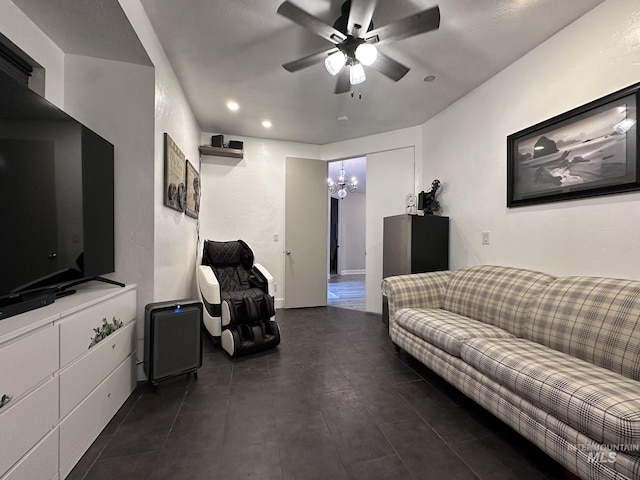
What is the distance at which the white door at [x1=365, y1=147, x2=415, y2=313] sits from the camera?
361cm

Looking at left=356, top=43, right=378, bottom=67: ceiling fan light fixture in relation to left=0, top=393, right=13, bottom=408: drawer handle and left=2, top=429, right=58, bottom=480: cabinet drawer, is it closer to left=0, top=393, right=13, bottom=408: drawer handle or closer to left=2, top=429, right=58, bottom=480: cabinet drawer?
left=0, top=393, right=13, bottom=408: drawer handle

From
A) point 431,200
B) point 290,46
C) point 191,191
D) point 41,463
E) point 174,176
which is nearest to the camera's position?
point 41,463

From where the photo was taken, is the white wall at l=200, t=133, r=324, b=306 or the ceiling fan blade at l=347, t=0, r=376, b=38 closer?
the ceiling fan blade at l=347, t=0, r=376, b=38

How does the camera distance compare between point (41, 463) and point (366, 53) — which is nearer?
point (41, 463)

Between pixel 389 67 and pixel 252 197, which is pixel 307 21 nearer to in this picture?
pixel 389 67

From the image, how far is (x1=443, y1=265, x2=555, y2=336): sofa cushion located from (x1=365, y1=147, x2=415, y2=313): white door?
4.46 feet

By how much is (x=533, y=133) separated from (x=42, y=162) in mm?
3326

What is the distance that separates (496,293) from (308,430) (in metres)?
1.78

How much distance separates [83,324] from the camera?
126 cm

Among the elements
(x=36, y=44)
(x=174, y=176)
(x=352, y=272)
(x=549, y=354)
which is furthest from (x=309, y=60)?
(x=352, y=272)

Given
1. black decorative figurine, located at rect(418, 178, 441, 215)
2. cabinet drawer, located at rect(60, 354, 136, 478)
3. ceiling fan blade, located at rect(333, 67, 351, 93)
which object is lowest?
cabinet drawer, located at rect(60, 354, 136, 478)

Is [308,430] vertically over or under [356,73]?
under

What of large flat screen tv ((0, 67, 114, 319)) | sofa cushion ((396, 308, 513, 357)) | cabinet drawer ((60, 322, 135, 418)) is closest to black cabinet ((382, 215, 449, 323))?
sofa cushion ((396, 308, 513, 357))

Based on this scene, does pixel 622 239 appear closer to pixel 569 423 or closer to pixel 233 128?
pixel 569 423
